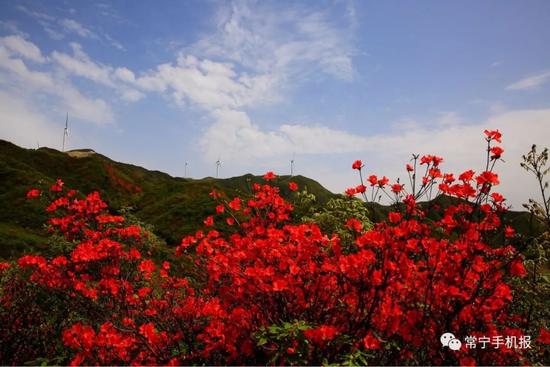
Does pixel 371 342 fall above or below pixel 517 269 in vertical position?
below

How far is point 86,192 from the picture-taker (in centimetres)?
5156

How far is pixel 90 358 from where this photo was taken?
281 inches

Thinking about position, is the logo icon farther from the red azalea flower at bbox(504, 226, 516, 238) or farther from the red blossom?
the red blossom

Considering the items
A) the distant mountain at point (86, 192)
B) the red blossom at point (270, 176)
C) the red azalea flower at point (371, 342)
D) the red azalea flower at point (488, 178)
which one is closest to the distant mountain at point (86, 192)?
the distant mountain at point (86, 192)

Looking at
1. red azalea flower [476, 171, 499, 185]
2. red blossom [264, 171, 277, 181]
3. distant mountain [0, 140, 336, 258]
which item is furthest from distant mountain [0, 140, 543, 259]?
red azalea flower [476, 171, 499, 185]

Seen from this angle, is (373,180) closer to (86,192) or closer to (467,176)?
(467,176)

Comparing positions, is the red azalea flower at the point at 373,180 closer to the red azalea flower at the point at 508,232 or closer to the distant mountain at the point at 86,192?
the red azalea flower at the point at 508,232

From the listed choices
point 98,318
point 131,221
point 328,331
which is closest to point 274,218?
point 328,331

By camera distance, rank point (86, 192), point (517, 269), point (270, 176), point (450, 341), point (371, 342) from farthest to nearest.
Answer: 1. point (86, 192)
2. point (270, 176)
3. point (450, 341)
4. point (517, 269)
5. point (371, 342)

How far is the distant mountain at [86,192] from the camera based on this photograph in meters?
29.6

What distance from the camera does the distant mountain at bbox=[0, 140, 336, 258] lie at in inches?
1164

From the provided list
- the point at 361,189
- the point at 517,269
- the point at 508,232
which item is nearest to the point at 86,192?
the point at 361,189

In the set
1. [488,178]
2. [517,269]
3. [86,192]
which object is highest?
[86,192]

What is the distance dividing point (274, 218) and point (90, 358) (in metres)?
4.44
